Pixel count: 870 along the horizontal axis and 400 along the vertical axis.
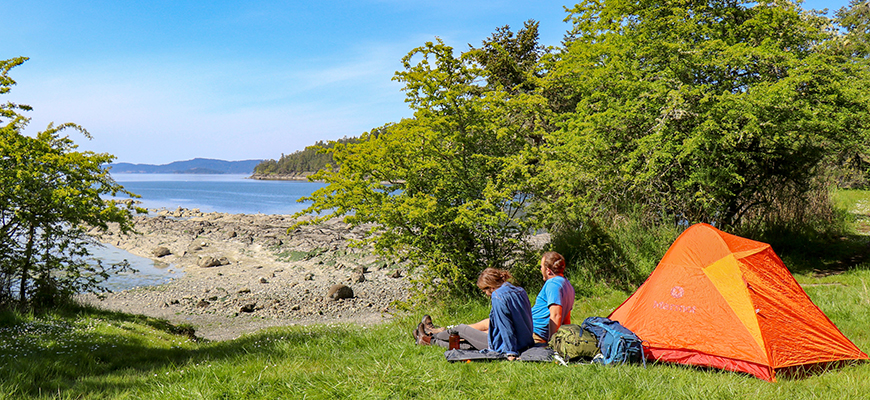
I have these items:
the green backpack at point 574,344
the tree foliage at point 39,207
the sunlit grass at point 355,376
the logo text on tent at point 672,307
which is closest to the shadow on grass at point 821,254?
the sunlit grass at point 355,376

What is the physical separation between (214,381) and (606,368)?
3733 millimetres

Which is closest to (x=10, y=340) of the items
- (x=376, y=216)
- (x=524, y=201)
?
(x=376, y=216)

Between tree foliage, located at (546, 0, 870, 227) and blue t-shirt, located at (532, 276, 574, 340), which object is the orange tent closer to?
blue t-shirt, located at (532, 276, 574, 340)

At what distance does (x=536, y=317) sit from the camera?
5750 millimetres

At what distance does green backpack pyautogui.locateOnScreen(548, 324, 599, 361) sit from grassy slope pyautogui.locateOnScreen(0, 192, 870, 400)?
0.21 metres

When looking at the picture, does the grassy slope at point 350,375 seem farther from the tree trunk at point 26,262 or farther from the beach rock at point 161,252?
the beach rock at point 161,252

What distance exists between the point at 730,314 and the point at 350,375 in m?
4.13

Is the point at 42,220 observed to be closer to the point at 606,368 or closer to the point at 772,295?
the point at 606,368

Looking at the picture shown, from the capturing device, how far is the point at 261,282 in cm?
1855

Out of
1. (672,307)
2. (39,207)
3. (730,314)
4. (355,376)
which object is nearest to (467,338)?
(355,376)

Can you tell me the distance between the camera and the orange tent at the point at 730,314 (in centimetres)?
493

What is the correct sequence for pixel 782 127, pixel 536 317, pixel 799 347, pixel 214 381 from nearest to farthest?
1. pixel 214 381
2. pixel 799 347
3. pixel 536 317
4. pixel 782 127

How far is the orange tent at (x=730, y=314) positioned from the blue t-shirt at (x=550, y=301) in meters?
0.97

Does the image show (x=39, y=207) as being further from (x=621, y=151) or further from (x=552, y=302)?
(x=621, y=151)
